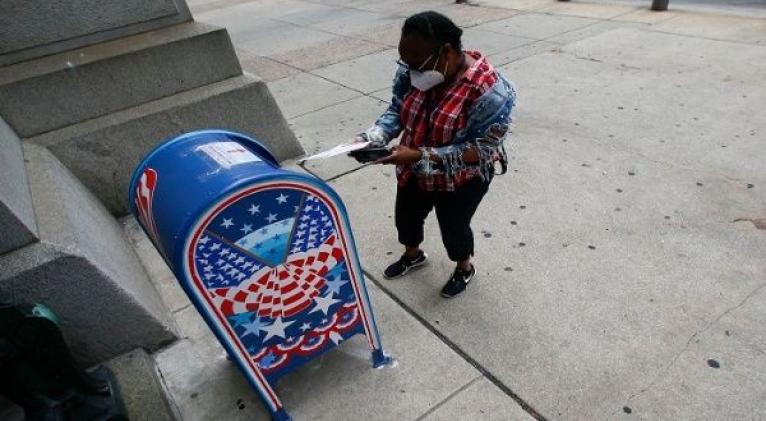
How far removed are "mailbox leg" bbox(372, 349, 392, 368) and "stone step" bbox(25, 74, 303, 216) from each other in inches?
89.5

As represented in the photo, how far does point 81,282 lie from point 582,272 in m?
2.38

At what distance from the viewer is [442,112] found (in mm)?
2016

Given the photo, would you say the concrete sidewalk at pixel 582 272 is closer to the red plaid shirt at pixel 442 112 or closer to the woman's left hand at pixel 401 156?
the red plaid shirt at pixel 442 112

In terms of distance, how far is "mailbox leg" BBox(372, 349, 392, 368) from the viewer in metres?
2.26

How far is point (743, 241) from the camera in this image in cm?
279

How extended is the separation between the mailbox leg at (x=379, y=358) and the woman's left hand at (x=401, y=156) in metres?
0.85

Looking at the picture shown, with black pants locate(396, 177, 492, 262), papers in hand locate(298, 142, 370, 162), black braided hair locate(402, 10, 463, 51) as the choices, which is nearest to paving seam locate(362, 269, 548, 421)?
black pants locate(396, 177, 492, 262)

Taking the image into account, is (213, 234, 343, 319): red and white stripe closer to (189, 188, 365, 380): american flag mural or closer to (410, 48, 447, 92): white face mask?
→ (189, 188, 365, 380): american flag mural

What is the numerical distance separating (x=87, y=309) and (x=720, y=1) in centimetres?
898

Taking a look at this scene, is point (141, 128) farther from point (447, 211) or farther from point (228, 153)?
point (447, 211)

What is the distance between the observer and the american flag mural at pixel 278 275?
1593mm

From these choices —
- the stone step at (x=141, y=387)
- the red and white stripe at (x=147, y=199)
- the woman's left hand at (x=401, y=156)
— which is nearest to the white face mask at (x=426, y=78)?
the woman's left hand at (x=401, y=156)

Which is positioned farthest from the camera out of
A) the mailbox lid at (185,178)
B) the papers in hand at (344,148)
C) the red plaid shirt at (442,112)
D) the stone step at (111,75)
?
the stone step at (111,75)

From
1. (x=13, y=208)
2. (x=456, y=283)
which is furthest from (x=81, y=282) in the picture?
(x=456, y=283)
